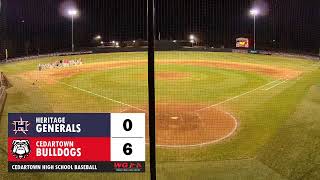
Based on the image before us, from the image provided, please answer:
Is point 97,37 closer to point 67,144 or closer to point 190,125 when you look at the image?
point 190,125

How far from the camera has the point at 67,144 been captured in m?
7.40

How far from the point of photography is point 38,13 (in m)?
51.7

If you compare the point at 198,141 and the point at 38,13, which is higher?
the point at 38,13

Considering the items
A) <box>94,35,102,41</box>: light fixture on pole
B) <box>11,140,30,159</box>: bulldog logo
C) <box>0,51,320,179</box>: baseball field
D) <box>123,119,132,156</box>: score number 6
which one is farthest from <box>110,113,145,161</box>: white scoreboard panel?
<box>94,35,102,41</box>: light fixture on pole

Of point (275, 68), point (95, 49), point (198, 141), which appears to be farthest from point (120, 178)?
point (95, 49)

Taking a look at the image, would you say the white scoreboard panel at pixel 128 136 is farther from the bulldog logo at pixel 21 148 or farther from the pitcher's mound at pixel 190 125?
the pitcher's mound at pixel 190 125

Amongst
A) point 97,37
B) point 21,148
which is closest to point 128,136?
point 21,148

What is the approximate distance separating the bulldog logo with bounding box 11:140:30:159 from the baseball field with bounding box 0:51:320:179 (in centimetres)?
106

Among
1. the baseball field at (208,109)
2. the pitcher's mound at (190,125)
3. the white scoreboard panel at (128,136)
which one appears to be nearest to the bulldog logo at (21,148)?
the baseball field at (208,109)

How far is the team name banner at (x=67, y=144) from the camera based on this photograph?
6.76 meters

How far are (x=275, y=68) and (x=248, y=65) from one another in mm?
2965

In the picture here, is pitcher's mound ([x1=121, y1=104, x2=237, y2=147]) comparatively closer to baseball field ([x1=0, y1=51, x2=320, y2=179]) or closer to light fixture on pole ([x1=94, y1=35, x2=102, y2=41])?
baseball field ([x1=0, y1=51, x2=320, y2=179])

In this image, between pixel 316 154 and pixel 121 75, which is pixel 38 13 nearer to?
pixel 121 75

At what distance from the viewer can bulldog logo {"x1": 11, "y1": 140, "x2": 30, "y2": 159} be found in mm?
7477
